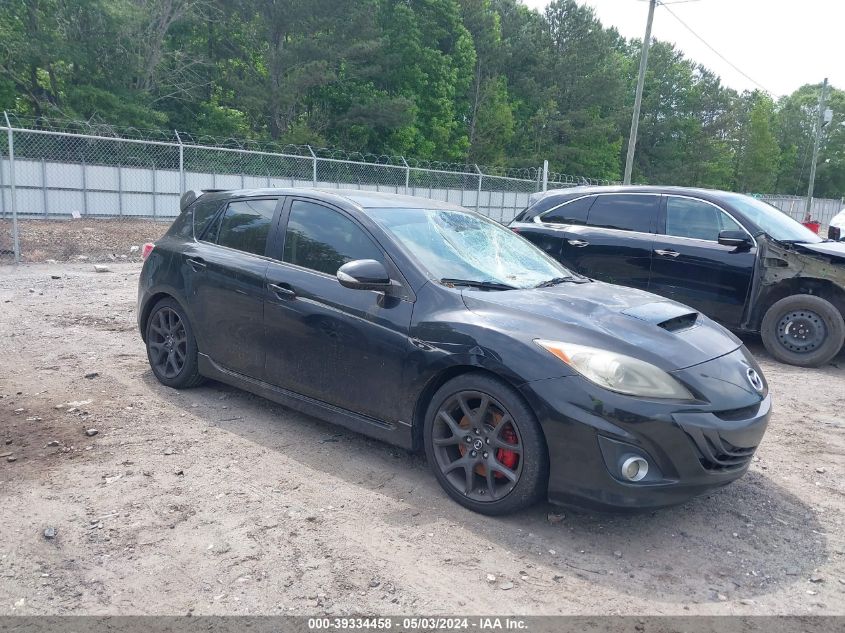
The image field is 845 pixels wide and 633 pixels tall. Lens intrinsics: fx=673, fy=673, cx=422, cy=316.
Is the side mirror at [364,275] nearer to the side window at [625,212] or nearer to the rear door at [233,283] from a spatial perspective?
the rear door at [233,283]

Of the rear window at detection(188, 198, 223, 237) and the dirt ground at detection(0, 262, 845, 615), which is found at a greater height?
the rear window at detection(188, 198, 223, 237)

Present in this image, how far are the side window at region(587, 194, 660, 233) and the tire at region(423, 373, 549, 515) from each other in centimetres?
500

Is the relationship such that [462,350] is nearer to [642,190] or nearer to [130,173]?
[642,190]

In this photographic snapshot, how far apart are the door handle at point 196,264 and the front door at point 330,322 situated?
0.73 m

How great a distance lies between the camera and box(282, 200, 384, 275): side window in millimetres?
4191

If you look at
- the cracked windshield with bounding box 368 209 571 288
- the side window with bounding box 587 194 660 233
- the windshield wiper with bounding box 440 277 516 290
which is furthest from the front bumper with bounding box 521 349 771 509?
the side window with bounding box 587 194 660 233

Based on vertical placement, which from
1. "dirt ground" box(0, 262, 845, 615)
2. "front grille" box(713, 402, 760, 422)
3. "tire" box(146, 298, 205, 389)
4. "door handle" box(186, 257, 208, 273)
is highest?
"door handle" box(186, 257, 208, 273)

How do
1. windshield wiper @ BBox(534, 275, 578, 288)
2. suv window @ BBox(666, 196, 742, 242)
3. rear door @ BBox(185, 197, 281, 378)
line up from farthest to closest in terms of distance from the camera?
1. suv window @ BBox(666, 196, 742, 242)
2. rear door @ BBox(185, 197, 281, 378)
3. windshield wiper @ BBox(534, 275, 578, 288)

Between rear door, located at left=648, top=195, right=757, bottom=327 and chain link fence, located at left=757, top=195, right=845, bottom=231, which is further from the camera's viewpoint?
chain link fence, located at left=757, top=195, right=845, bottom=231

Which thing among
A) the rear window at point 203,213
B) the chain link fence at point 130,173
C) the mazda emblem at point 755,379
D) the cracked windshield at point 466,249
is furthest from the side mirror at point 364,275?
the chain link fence at point 130,173

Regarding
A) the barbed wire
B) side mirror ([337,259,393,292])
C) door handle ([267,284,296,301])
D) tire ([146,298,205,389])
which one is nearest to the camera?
side mirror ([337,259,393,292])

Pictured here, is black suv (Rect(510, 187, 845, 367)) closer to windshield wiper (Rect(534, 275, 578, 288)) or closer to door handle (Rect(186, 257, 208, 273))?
windshield wiper (Rect(534, 275, 578, 288))

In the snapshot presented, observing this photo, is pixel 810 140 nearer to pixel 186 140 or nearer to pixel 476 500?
pixel 186 140

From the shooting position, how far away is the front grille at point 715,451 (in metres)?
3.15
